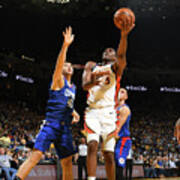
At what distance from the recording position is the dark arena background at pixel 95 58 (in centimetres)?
1598

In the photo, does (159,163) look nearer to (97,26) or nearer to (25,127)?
(25,127)

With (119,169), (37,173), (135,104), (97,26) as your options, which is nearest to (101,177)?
(37,173)

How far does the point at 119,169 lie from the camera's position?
15.8ft

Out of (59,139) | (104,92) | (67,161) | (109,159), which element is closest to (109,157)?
(109,159)

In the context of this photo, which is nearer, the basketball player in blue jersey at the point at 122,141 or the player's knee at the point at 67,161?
the player's knee at the point at 67,161

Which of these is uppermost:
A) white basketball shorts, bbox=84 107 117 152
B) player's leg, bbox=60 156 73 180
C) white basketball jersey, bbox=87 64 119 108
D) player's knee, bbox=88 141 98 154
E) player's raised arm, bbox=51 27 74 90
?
player's raised arm, bbox=51 27 74 90

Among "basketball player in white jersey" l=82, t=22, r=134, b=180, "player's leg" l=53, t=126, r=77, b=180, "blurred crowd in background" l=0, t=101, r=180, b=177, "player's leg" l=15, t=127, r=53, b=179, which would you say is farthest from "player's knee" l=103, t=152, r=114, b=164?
"blurred crowd in background" l=0, t=101, r=180, b=177

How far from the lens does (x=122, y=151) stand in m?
5.03

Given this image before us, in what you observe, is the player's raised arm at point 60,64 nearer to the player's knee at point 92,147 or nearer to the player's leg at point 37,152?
the player's leg at point 37,152

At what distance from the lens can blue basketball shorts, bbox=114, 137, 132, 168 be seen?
4895 millimetres

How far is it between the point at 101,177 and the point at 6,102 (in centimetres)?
1089

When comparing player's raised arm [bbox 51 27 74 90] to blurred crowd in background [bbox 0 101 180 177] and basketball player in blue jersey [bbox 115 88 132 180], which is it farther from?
blurred crowd in background [bbox 0 101 180 177]

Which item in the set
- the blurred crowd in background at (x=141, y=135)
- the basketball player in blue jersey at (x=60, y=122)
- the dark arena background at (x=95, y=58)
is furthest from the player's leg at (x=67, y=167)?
the dark arena background at (x=95, y=58)

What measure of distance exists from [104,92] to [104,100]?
0.34 ft
